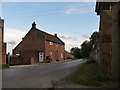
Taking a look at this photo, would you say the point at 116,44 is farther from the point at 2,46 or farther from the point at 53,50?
the point at 53,50

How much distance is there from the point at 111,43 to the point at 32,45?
43847mm

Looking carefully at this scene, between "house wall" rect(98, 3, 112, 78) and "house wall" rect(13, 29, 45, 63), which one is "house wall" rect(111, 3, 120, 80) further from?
"house wall" rect(13, 29, 45, 63)

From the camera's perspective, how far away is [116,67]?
1466cm

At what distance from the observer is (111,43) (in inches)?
606

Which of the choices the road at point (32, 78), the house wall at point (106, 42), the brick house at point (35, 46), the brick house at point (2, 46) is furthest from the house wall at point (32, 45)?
the house wall at point (106, 42)

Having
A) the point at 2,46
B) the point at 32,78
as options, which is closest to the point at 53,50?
the point at 2,46

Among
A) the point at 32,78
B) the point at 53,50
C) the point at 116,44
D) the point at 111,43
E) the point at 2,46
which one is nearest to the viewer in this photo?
the point at 116,44

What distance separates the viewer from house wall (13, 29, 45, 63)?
57.3m

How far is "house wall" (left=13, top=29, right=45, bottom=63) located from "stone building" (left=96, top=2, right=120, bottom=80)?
136 ft

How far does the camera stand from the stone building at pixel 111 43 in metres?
14.6

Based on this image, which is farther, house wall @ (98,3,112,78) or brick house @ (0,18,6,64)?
brick house @ (0,18,6,64)

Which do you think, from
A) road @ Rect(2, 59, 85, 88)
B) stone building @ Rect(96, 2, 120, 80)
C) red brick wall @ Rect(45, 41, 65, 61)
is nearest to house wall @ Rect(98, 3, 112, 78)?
stone building @ Rect(96, 2, 120, 80)

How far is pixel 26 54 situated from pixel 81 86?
47.1m

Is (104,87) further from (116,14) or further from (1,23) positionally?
(1,23)
